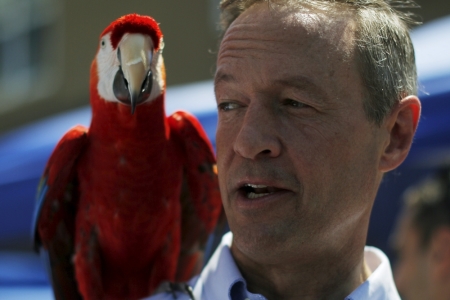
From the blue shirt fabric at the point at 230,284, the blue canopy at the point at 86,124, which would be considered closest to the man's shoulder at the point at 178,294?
the blue shirt fabric at the point at 230,284

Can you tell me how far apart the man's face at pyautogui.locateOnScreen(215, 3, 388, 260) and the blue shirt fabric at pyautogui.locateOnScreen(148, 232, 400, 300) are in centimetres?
10

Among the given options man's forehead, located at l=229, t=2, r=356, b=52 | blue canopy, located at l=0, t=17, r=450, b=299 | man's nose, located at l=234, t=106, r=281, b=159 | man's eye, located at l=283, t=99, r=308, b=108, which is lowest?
blue canopy, located at l=0, t=17, r=450, b=299

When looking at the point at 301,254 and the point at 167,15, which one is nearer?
the point at 301,254

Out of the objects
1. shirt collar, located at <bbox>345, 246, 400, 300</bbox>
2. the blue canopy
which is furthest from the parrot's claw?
the blue canopy

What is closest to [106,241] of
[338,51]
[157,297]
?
[157,297]

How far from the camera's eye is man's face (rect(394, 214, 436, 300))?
8.20 feet

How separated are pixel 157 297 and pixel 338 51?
693 mm

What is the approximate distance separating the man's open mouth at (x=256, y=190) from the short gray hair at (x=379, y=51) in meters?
0.28

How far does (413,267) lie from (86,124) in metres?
1.60

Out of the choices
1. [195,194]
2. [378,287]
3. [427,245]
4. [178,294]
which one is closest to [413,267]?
[427,245]

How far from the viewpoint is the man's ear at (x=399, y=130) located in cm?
136

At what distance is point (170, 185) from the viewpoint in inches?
74.7

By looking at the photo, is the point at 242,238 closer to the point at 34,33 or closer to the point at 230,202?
the point at 230,202

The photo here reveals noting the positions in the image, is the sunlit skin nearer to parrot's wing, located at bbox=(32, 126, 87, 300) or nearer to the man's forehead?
the man's forehead
